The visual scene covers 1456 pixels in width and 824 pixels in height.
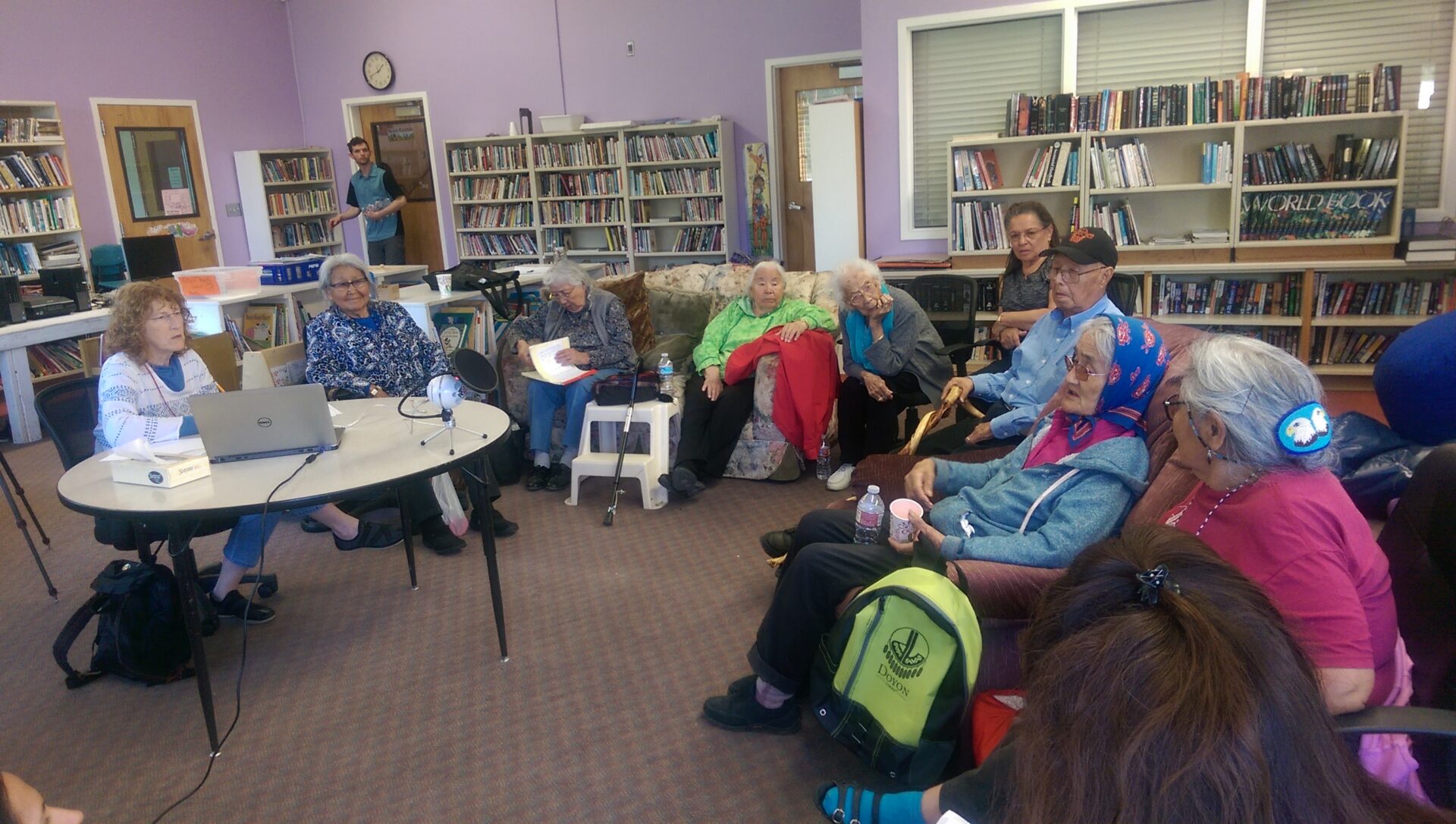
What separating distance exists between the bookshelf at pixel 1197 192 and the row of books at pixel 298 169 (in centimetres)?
663

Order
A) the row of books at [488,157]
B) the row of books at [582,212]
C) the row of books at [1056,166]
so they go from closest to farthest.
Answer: the row of books at [1056,166], the row of books at [582,212], the row of books at [488,157]

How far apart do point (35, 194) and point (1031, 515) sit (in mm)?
7973

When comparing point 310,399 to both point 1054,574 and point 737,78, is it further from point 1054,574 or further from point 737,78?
point 737,78

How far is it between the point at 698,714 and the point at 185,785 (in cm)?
129

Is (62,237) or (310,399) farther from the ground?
(62,237)

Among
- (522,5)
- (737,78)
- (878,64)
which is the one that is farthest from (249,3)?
(878,64)

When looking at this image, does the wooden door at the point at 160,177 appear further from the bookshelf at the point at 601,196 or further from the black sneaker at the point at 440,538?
the black sneaker at the point at 440,538

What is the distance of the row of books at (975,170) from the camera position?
549 centimetres

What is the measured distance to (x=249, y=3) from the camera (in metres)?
8.91

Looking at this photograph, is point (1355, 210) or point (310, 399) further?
point (1355, 210)

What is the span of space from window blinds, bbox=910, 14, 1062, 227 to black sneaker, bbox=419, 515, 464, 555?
3.58 meters

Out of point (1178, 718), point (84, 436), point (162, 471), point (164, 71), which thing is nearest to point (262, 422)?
point (162, 471)

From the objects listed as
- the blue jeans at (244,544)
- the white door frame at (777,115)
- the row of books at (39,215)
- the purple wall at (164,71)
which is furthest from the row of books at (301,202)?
the blue jeans at (244,544)

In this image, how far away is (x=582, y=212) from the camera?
27.5ft
